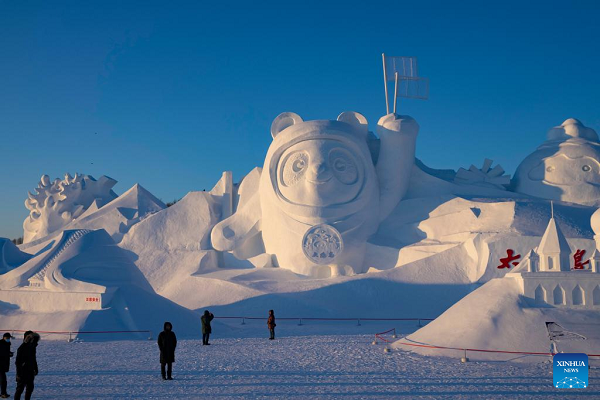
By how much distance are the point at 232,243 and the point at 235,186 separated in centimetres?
400

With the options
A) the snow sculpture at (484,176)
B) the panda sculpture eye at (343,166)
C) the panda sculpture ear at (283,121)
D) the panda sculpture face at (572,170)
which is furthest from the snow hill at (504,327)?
the snow sculpture at (484,176)

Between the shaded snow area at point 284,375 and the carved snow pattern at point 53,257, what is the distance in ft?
13.2

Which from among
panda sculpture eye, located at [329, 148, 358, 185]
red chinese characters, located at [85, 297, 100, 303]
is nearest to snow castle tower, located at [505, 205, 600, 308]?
red chinese characters, located at [85, 297, 100, 303]

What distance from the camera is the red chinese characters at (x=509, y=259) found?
17.5 m

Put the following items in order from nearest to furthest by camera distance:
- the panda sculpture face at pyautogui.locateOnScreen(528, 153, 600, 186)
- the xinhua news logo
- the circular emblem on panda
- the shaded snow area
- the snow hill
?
1. the xinhua news logo
2. the shaded snow area
3. the snow hill
4. the circular emblem on panda
5. the panda sculpture face at pyautogui.locateOnScreen(528, 153, 600, 186)

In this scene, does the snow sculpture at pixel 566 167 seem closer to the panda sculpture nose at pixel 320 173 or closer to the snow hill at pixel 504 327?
the panda sculpture nose at pixel 320 173

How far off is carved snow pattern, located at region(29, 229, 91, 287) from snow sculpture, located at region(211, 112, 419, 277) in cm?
682

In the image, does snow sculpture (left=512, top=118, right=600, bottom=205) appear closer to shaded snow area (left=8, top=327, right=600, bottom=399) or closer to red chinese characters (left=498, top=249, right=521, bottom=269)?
red chinese characters (left=498, top=249, right=521, bottom=269)

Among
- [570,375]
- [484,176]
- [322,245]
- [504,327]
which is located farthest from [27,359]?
[484,176]

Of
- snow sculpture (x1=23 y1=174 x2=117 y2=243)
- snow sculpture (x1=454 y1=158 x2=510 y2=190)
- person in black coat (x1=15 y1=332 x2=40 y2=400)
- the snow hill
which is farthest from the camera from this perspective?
snow sculpture (x1=23 y1=174 x2=117 y2=243)

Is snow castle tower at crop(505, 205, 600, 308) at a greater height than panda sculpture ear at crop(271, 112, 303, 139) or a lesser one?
lesser

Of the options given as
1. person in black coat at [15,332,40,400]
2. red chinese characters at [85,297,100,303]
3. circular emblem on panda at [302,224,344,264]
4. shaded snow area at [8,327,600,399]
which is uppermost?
circular emblem on panda at [302,224,344,264]

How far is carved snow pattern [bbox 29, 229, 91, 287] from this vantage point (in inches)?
596

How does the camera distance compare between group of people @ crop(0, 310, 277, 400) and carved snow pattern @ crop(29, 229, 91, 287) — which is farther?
carved snow pattern @ crop(29, 229, 91, 287)
